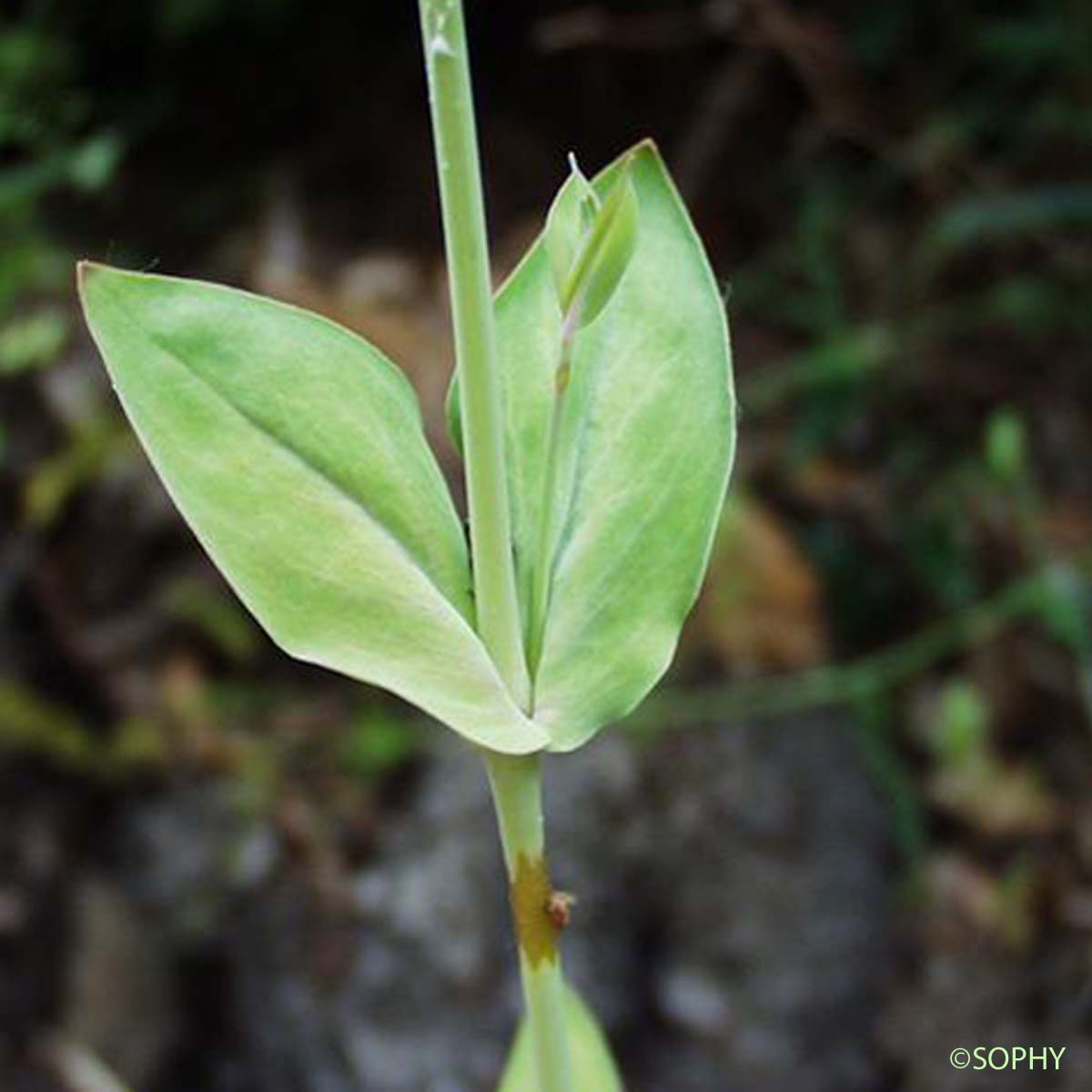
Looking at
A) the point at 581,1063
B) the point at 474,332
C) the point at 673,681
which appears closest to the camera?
the point at 474,332

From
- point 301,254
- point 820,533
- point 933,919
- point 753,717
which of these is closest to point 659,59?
point 301,254

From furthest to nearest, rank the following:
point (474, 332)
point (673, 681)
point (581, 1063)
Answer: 1. point (673, 681)
2. point (581, 1063)
3. point (474, 332)

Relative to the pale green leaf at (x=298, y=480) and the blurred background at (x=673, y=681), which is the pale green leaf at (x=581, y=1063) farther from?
the blurred background at (x=673, y=681)

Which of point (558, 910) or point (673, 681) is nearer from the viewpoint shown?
point (558, 910)

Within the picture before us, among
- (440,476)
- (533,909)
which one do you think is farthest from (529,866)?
(440,476)

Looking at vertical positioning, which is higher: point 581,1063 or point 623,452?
point 623,452

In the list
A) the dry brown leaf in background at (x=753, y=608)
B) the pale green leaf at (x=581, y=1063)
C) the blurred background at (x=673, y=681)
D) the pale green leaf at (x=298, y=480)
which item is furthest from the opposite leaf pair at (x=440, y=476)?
the dry brown leaf in background at (x=753, y=608)

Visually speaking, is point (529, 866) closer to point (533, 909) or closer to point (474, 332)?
point (533, 909)
